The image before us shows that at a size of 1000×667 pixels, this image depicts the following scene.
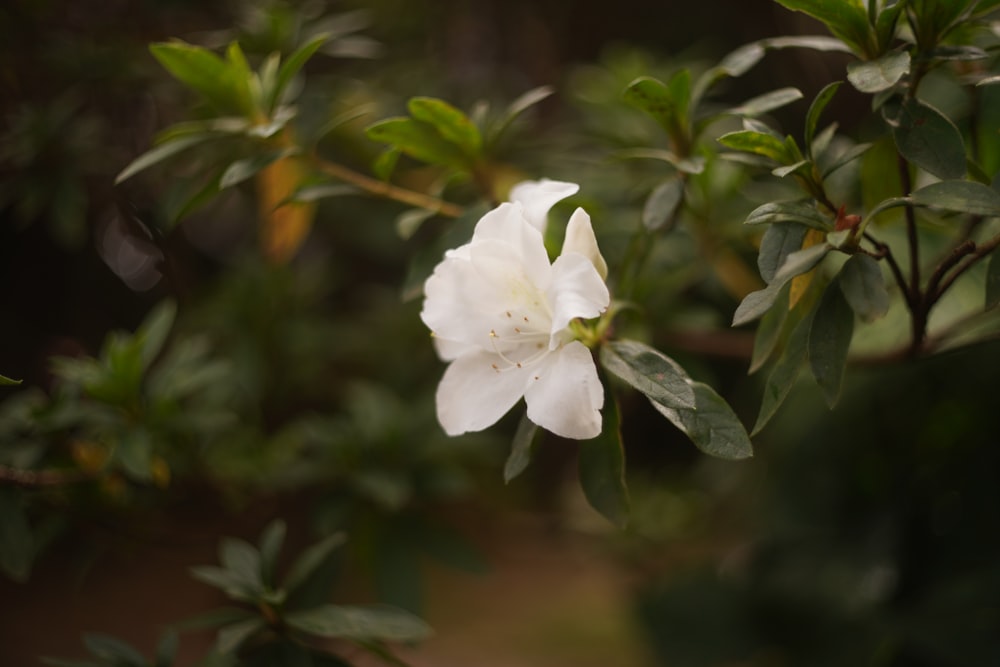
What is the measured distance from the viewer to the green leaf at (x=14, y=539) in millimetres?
902

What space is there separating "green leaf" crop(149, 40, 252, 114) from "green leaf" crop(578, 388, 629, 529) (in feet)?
1.84

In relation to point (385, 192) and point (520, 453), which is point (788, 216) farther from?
point (385, 192)

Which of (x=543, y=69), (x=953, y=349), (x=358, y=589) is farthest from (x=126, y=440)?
(x=543, y=69)

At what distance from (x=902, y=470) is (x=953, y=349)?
2.85 ft

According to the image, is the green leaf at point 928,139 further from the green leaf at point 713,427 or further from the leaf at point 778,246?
the green leaf at point 713,427

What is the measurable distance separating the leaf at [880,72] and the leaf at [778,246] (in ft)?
0.41

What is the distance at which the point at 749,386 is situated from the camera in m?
2.04

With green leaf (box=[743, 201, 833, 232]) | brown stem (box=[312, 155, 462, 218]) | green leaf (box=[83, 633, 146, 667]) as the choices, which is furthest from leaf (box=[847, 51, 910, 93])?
green leaf (box=[83, 633, 146, 667])

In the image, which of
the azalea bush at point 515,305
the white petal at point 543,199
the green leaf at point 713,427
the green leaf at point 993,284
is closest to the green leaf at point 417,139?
the azalea bush at point 515,305

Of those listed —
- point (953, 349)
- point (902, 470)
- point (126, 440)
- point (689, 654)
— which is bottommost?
point (689, 654)

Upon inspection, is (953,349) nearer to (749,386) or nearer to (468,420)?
(468,420)

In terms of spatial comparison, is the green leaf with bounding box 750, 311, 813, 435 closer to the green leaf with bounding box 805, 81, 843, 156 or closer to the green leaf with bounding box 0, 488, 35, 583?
the green leaf with bounding box 805, 81, 843, 156

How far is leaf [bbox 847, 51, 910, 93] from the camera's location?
26.5 inches

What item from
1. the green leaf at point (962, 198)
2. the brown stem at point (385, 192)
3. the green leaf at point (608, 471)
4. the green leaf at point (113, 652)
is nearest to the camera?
the green leaf at point (962, 198)
